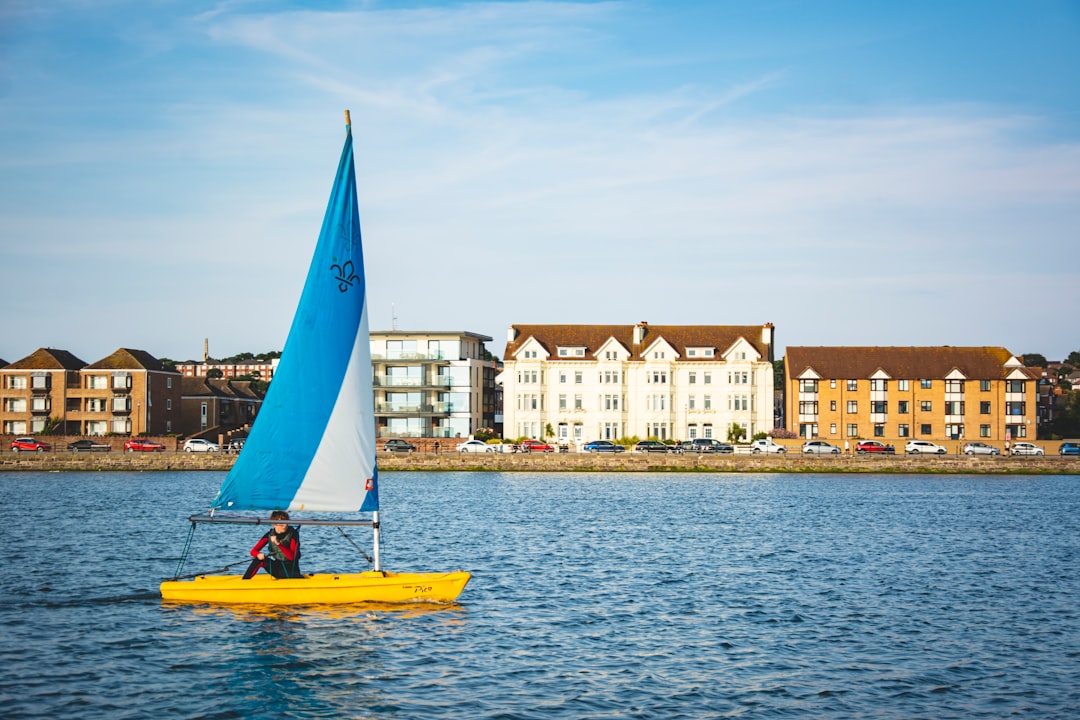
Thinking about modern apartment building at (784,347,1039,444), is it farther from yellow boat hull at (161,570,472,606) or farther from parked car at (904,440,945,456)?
yellow boat hull at (161,570,472,606)

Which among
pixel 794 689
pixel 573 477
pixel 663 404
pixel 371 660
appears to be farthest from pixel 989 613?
pixel 663 404

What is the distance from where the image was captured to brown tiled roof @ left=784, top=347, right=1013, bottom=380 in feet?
382

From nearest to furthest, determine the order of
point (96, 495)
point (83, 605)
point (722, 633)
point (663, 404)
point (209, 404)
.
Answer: point (722, 633) → point (83, 605) → point (96, 495) → point (663, 404) → point (209, 404)

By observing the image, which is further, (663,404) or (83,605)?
(663,404)

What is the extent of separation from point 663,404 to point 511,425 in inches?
625

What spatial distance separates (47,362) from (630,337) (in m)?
62.8

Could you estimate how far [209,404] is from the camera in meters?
129

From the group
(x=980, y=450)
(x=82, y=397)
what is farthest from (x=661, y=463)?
(x=82, y=397)

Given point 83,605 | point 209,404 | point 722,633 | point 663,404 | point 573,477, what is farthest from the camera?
point 209,404

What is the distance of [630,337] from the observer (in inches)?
4660

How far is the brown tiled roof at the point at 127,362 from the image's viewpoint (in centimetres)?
→ 11775

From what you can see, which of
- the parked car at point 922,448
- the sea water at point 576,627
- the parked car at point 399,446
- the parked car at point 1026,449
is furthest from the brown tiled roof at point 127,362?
the parked car at point 1026,449

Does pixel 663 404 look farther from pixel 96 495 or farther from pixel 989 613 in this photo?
pixel 989 613

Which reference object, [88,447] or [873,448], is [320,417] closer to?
[88,447]
